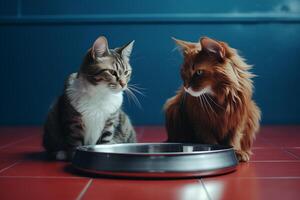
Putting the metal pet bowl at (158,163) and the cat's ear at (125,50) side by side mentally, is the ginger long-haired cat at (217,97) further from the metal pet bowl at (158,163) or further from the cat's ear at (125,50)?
the cat's ear at (125,50)

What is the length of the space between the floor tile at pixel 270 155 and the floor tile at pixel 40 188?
32.8 inches

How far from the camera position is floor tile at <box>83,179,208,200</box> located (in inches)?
43.5

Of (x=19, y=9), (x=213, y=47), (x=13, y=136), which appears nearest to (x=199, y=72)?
(x=213, y=47)

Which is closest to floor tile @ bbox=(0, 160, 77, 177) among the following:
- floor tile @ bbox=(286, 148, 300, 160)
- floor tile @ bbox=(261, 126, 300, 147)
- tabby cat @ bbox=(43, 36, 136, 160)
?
tabby cat @ bbox=(43, 36, 136, 160)

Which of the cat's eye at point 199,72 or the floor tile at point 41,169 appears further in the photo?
the cat's eye at point 199,72

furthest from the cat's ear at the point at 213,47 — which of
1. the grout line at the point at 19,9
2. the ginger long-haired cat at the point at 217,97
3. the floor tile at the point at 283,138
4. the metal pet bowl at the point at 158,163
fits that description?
the grout line at the point at 19,9

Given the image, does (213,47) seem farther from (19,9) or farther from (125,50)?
(19,9)

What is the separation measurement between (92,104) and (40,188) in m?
0.61

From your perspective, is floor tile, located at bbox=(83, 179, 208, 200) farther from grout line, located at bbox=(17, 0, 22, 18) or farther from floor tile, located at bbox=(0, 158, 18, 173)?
grout line, located at bbox=(17, 0, 22, 18)

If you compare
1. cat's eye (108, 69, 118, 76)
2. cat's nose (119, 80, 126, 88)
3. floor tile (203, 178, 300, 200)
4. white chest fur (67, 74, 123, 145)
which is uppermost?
cat's eye (108, 69, 118, 76)

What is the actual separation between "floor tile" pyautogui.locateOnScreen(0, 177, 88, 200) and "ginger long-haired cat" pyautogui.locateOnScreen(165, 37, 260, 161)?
54 cm

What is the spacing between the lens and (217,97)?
1581 millimetres

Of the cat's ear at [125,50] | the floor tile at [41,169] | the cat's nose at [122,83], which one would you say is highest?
the cat's ear at [125,50]

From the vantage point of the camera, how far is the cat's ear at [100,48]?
5.88 ft
